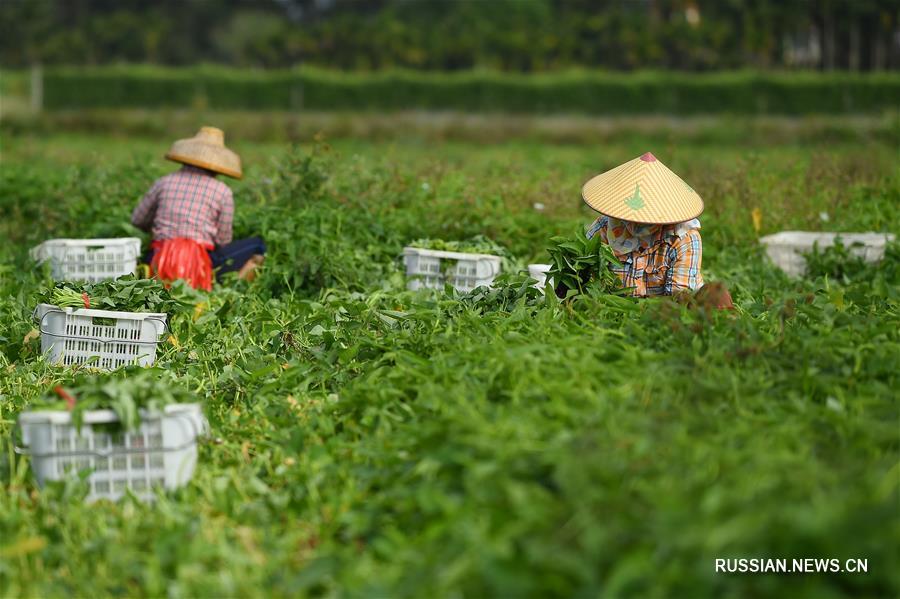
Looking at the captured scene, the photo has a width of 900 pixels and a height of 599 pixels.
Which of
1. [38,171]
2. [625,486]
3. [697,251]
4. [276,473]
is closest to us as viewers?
[625,486]

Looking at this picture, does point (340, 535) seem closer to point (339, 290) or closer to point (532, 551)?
point (532, 551)

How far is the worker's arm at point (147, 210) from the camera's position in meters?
6.47

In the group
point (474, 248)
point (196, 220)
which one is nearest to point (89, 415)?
point (196, 220)

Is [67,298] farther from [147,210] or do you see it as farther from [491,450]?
[491,450]

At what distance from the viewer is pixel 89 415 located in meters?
3.48

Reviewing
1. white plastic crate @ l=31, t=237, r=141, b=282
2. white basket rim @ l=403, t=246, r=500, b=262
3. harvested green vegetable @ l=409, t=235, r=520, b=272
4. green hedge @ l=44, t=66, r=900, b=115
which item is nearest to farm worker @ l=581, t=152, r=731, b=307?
white basket rim @ l=403, t=246, r=500, b=262

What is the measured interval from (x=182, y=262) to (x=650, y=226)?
2.88 meters

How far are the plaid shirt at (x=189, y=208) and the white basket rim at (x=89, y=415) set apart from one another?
293 cm

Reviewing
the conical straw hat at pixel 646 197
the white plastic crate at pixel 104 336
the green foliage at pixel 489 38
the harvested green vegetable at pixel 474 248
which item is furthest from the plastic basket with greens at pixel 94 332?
the green foliage at pixel 489 38

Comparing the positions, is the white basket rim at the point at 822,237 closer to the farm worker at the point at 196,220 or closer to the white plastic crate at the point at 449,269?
the white plastic crate at the point at 449,269

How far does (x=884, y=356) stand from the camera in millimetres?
3783

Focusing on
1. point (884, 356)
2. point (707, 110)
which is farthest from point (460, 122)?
point (884, 356)

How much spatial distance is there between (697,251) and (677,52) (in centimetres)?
3797

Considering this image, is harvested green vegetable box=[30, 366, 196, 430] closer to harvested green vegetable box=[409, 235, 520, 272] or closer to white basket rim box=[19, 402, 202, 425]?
white basket rim box=[19, 402, 202, 425]
